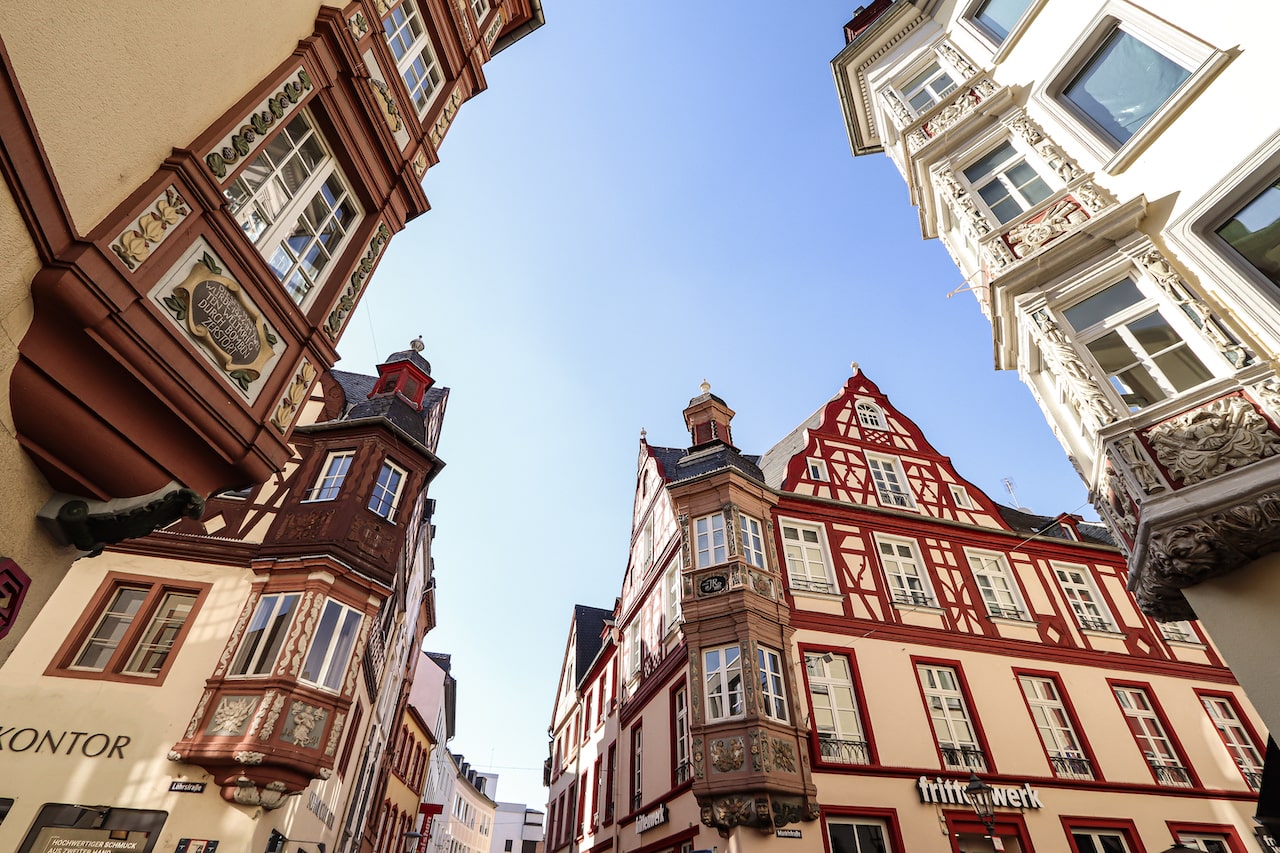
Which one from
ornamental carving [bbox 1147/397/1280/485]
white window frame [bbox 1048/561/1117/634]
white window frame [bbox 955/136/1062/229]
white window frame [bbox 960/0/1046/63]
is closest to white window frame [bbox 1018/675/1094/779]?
white window frame [bbox 1048/561/1117/634]

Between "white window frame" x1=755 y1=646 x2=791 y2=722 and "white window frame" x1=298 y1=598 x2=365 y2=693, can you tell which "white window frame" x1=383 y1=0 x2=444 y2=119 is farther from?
"white window frame" x1=755 y1=646 x2=791 y2=722

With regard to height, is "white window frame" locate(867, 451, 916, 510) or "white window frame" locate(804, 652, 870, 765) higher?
"white window frame" locate(867, 451, 916, 510)

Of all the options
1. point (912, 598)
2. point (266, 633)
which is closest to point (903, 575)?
point (912, 598)

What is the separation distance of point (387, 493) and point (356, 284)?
7.90 m

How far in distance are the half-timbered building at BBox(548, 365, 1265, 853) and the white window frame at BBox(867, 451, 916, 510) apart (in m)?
0.09

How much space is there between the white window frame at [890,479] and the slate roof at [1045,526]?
3.13 m

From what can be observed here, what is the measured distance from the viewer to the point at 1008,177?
1016 cm

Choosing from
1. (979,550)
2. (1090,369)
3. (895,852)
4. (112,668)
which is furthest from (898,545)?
(112,668)

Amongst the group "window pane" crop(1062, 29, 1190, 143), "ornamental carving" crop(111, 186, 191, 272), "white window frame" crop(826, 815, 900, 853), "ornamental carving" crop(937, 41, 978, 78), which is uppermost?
"ornamental carving" crop(937, 41, 978, 78)

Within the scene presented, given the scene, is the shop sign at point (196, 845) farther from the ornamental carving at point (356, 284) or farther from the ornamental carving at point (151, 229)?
the ornamental carving at point (151, 229)

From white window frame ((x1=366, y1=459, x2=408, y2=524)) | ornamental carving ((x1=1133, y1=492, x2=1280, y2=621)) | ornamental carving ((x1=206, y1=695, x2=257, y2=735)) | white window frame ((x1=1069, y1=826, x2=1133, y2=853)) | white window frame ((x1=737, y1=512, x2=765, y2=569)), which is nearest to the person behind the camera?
ornamental carving ((x1=1133, y1=492, x2=1280, y2=621))

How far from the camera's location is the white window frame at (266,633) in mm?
10953

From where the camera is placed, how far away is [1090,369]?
7.80 meters

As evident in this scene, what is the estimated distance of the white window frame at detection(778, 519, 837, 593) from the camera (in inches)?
597
